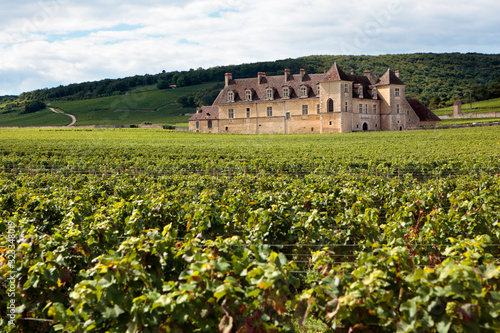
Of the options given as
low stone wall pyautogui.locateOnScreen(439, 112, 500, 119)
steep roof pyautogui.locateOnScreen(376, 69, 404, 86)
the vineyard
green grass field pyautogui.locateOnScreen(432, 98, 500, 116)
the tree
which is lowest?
the vineyard

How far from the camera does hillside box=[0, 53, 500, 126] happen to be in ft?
365

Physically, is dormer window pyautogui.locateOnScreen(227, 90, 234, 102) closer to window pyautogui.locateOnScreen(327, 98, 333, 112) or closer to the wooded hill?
window pyautogui.locateOnScreen(327, 98, 333, 112)

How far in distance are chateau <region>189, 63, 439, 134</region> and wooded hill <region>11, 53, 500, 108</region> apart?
Result: 129ft

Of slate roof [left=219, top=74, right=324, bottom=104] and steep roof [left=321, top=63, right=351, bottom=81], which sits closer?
steep roof [left=321, top=63, right=351, bottom=81]

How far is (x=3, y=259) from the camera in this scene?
5.55 meters

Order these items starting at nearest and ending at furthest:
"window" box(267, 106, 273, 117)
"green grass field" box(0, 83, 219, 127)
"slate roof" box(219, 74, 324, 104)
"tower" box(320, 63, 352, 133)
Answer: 1. "tower" box(320, 63, 352, 133)
2. "slate roof" box(219, 74, 324, 104)
3. "window" box(267, 106, 273, 117)
4. "green grass field" box(0, 83, 219, 127)

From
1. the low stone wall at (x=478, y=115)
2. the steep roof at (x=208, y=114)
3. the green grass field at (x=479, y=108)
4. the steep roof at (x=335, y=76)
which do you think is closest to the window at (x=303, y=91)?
the steep roof at (x=335, y=76)

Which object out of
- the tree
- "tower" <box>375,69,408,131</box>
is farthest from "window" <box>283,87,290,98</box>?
the tree

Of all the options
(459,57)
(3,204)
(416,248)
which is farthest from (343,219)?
(459,57)

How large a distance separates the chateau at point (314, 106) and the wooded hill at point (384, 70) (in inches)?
1545

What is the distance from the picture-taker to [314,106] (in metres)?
71.5

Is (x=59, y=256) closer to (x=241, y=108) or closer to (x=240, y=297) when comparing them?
(x=240, y=297)

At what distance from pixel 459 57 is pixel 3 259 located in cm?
15470

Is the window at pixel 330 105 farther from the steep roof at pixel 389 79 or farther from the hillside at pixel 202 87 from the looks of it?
the hillside at pixel 202 87
